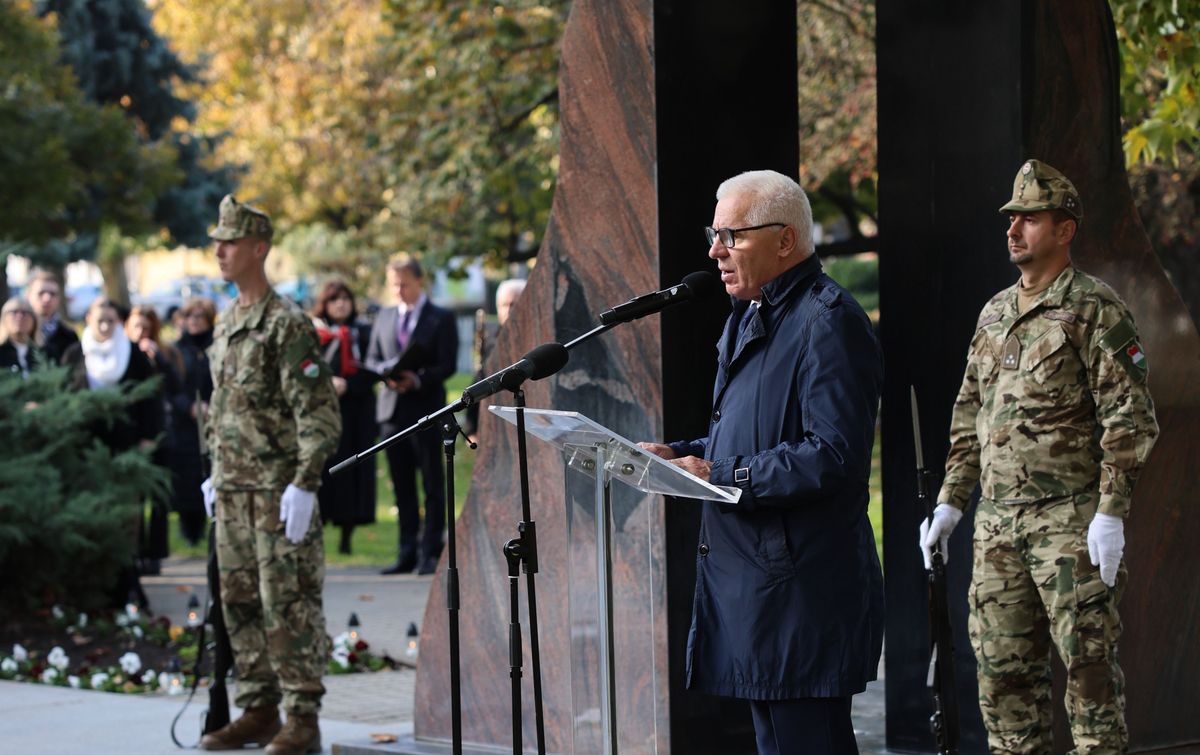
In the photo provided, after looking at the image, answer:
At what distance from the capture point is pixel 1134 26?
36.4 feet

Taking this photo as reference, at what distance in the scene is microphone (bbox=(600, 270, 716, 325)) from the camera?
4.67 metres

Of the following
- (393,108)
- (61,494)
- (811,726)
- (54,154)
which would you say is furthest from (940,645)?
(54,154)

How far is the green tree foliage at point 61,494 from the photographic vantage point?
11.4 meters

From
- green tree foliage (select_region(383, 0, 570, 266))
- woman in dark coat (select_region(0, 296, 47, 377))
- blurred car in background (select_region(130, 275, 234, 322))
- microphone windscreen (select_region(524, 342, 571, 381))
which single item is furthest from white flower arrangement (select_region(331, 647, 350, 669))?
blurred car in background (select_region(130, 275, 234, 322))

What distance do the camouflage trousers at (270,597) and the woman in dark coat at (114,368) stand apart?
5512 mm

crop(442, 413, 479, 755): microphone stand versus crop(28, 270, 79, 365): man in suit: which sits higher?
crop(28, 270, 79, 365): man in suit

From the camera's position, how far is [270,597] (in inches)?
299

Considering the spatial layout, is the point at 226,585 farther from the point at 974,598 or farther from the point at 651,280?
the point at 974,598

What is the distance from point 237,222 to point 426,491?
6419 millimetres

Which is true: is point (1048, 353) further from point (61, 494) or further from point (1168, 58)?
point (61, 494)

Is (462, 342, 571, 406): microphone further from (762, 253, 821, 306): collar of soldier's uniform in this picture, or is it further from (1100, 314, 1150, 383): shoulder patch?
(1100, 314, 1150, 383): shoulder patch

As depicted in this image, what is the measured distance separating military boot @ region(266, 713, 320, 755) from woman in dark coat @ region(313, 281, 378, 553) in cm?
637

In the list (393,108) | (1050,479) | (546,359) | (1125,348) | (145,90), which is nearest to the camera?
(546,359)

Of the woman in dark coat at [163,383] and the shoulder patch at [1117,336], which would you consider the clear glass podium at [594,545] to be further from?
the woman in dark coat at [163,383]
